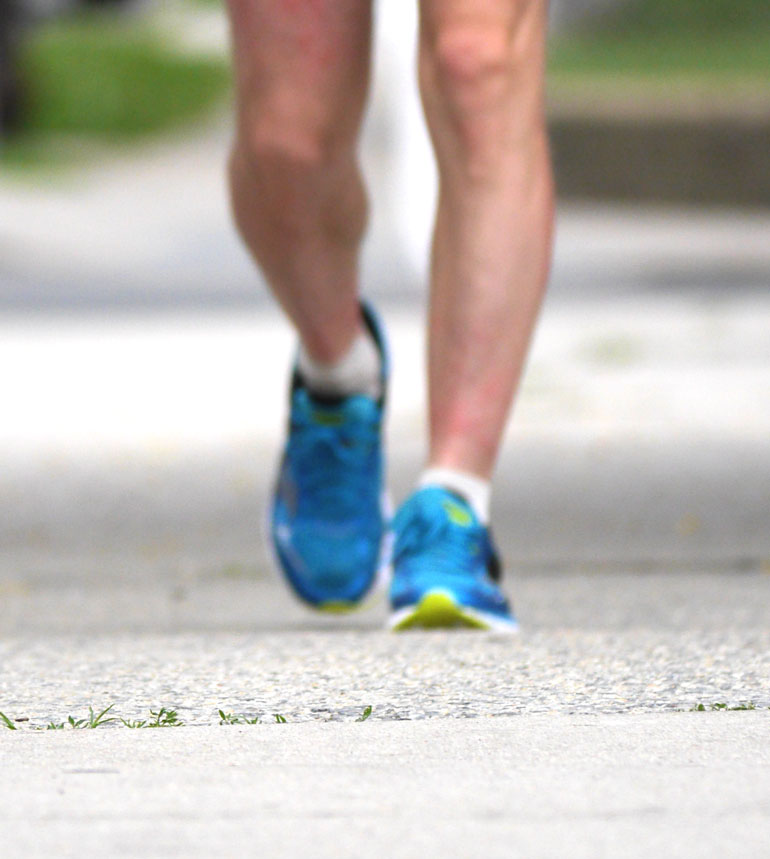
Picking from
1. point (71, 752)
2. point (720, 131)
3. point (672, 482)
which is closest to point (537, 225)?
point (71, 752)

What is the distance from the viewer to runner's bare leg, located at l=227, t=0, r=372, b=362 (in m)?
2.58

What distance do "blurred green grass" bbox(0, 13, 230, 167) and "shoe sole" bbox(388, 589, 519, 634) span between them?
23.7m

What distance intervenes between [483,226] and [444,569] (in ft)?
1.38

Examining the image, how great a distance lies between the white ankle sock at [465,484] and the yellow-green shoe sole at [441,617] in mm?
147

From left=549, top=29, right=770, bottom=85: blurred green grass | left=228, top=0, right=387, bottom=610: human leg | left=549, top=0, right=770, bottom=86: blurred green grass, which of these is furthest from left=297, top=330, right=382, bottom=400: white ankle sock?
left=549, top=0, right=770, bottom=86: blurred green grass

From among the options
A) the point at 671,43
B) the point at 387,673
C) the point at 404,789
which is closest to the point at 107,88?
the point at 671,43

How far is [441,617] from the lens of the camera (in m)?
2.36

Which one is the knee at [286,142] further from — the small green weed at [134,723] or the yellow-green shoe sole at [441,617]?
the small green weed at [134,723]

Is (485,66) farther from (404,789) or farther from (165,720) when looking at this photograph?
(404,789)

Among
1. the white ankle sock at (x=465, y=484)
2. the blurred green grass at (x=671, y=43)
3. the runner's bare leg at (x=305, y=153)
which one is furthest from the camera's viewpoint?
the blurred green grass at (x=671, y=43)

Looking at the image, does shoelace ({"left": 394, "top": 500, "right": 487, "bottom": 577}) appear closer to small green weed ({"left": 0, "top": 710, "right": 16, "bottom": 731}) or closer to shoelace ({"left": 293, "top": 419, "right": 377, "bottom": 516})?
shoelace ({"left": 293, "top": 419, "right": 377, "bottom": 516})

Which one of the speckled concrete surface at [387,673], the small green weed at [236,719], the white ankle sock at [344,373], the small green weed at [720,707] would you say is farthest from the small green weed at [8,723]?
the white ankle sock at [344,373]

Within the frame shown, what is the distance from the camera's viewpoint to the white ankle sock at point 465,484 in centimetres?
248

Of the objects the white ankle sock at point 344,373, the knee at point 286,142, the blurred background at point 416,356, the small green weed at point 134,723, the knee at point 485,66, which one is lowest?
the blurred background at point 416,356
